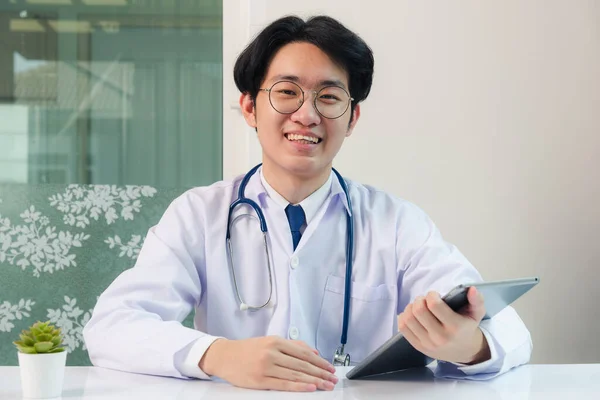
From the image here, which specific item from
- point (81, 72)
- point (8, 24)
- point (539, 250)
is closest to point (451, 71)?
point (539, 250)

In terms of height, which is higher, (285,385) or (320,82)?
(320,82)

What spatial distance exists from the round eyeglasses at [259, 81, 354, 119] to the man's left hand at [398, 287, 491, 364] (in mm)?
616

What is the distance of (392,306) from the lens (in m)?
1.67

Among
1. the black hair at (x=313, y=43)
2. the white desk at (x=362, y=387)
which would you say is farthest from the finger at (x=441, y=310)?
the black hair at (x=313, y=43)

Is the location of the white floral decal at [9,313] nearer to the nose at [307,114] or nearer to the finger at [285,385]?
→ the nose at [307,114]

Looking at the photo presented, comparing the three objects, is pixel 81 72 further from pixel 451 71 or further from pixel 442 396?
pixel 442 396

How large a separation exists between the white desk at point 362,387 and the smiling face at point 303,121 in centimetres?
55

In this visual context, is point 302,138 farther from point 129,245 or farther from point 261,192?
point 129,245

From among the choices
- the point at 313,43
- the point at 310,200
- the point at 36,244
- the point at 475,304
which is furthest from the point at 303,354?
the point at 36,244

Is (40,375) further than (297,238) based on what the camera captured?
No

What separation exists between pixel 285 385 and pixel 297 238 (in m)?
0.62

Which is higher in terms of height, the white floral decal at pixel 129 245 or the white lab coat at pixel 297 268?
the white lab coat at pixel 297 268

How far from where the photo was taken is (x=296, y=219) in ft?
5.63

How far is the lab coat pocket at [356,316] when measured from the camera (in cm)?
165
